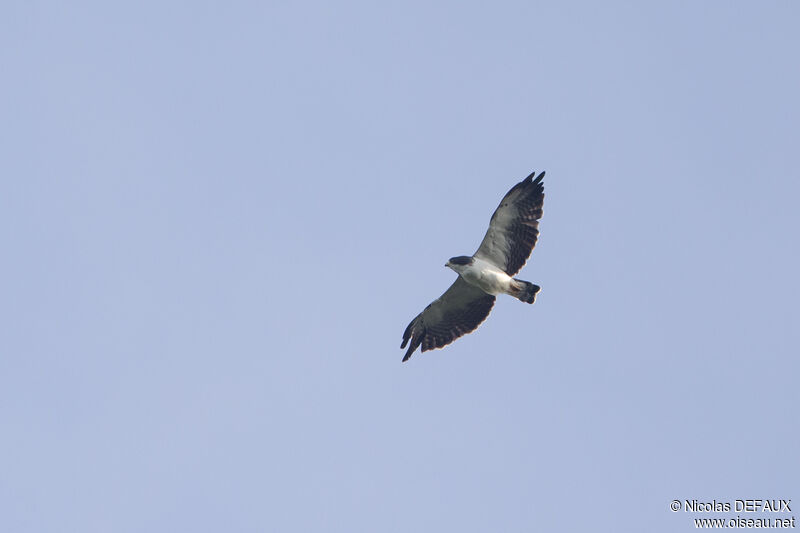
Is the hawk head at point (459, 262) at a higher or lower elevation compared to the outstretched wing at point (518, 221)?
lower

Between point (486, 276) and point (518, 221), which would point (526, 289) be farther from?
point (518, 221)

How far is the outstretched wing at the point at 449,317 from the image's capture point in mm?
19859

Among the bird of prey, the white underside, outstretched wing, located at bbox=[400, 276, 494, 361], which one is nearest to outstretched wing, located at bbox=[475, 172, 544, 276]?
the bird of prey

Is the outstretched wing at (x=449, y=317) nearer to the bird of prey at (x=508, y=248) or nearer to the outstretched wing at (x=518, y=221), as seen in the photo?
the bird of prey at (x=508, y=248)

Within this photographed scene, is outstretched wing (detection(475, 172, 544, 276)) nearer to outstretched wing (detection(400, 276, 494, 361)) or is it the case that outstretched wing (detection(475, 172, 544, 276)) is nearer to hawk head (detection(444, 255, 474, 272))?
hawk head (detection(444, 255, 474, 272))

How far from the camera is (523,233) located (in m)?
18.8

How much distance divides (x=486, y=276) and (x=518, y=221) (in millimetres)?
1377

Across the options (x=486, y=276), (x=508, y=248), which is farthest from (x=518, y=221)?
(x=486, y=276)

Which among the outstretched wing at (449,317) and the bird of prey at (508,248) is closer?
the bird of prey at (508,248)

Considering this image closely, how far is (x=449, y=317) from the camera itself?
20.4 metres

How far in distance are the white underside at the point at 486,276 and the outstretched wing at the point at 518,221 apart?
0.39m

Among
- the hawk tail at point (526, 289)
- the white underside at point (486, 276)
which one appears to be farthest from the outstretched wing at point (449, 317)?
the hawk tail at point (526, 289)

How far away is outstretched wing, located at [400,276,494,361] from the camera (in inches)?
782

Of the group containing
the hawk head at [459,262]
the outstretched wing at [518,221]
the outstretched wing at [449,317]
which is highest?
the outstretched wing at [518,221]
